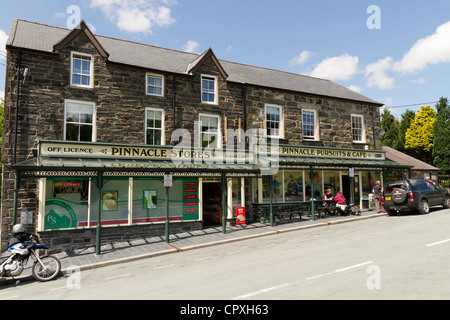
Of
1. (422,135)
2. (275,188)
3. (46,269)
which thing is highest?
(422,135)

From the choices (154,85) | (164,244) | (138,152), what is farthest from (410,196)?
(154,85)

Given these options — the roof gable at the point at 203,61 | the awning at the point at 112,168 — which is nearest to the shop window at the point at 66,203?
the awning at the point at 112,168

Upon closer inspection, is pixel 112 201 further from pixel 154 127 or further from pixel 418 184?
pixel 418 184

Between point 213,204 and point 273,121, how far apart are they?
630 centimetres

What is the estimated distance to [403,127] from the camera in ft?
144

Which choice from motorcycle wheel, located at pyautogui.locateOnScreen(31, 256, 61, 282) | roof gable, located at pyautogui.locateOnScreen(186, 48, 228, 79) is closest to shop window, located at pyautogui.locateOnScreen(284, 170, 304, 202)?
roof gable, located at pyautogui.locateOnScreen(186, 48, 228, 79)

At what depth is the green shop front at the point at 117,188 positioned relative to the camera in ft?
39.6

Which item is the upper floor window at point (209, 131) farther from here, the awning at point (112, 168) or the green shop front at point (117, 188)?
the awning at point (112, 168)

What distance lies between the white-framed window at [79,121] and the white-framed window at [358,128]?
17238mm

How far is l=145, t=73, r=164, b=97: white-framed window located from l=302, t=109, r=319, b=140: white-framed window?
9.43 meters

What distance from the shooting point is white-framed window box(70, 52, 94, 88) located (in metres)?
13.9
